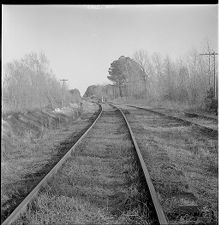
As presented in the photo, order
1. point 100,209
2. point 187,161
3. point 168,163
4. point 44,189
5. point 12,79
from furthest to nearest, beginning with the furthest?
point 12,79, point 187,161, point 168,163, point 44,189, point 100,209

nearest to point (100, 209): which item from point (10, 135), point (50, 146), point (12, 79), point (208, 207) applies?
point (208, 207)

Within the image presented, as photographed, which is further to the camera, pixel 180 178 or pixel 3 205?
pixel 180 178

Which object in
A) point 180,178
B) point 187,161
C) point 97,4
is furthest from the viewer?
point 187,161

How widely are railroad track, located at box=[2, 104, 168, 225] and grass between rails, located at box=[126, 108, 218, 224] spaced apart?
210 mm

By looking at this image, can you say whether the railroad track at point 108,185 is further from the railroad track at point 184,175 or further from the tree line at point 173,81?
the tree line at point 173,81

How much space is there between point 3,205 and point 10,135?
5.98m

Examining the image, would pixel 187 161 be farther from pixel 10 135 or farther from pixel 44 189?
pixel 10 135

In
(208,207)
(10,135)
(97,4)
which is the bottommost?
(208,207)

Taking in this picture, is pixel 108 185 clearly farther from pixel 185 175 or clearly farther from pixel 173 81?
pixel 173 81

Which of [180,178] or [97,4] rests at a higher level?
[97,4]

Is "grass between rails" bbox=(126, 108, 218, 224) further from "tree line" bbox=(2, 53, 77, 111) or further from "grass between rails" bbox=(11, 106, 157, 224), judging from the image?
"tree line" bbox=(2, 53, 77, 111)

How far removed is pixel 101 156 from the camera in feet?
21.9

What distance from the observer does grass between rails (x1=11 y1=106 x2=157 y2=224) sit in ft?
10.7

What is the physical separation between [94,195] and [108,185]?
0.50 metres
